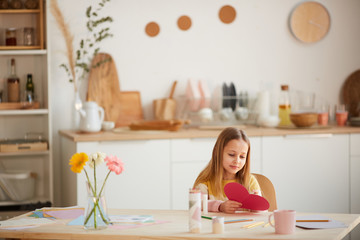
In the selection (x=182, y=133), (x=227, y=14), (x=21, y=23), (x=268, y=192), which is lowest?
(x=268, y=192)

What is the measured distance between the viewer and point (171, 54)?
452 cm

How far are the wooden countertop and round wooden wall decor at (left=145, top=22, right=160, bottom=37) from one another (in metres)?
0.77

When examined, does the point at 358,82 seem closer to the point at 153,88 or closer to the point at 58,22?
the point at 153,88

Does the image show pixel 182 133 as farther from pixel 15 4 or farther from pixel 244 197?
pixel 244 197

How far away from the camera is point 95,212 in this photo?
6.94ft

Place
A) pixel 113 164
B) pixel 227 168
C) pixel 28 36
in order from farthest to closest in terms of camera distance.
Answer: pixel 28 36 → pixel 227 168 → pixel 113 164

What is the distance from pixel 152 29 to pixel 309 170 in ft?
5.07

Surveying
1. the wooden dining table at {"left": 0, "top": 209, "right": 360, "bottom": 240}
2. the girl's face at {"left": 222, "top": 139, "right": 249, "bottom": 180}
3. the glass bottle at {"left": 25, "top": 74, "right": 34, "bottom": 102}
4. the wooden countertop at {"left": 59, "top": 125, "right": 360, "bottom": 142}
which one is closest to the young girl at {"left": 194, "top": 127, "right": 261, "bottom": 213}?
the girl's face at {"left": 222, "top": 139, "right": 249, "bottom": 180}

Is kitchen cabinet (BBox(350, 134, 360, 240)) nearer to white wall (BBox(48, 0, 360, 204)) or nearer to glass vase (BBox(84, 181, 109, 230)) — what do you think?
white wall (BBox(48, 0, 360, 204))

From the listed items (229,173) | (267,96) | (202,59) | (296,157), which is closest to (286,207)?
(296,157)

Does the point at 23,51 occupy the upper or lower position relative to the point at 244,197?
upper

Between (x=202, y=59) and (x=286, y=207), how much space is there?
1.29 metres

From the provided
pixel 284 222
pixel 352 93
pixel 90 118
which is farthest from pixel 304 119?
pixel 284 222

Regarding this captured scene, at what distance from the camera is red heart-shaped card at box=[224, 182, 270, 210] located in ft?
7.79
